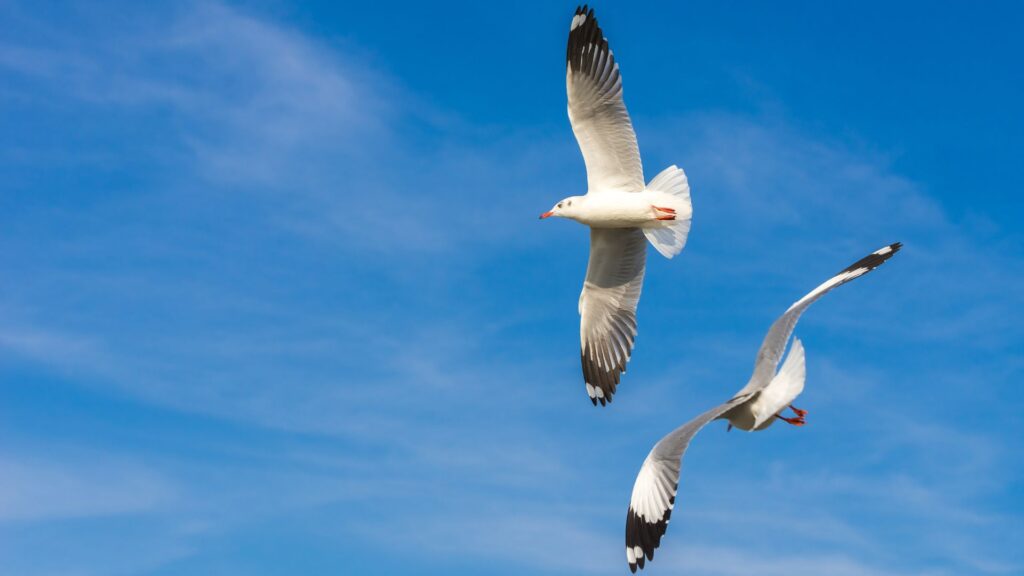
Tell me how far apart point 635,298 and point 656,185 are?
1.75 meters

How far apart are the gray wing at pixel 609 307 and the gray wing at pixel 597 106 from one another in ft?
3.63

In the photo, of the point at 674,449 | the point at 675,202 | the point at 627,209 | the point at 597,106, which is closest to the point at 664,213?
the point at 675,202

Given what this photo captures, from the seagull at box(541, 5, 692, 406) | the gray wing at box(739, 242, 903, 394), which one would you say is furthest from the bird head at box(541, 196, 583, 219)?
the gray wing at box(739, 242, 903, 394)

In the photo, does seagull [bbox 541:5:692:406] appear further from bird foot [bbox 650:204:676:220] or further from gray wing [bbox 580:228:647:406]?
gray wing [bbox 580:228:647:406]

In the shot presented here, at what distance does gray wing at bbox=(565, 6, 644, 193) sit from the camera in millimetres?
11133

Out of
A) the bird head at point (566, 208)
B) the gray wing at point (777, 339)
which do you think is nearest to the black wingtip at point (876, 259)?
the gray wing at point (777, 339)

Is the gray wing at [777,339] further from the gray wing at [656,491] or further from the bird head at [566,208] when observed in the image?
the bird head at [566,208]

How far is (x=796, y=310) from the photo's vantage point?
10281mm

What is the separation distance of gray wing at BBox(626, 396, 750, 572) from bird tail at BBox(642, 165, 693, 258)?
2469 mm

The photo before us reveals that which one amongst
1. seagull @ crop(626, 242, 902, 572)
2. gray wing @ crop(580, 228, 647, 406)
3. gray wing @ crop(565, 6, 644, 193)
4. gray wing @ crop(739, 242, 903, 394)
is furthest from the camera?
gray wing @ crop(580, 228, 647, 406)

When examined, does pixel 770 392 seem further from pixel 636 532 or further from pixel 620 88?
pixel 620 88

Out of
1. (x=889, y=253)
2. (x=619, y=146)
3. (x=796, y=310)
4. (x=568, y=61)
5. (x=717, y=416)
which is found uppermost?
(x=568, y=61)

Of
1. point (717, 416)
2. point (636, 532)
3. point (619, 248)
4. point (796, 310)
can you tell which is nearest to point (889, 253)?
point (796, 310)

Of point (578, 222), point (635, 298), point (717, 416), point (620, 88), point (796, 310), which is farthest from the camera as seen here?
point (635, 298)
